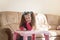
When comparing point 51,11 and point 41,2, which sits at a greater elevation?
point 41,2

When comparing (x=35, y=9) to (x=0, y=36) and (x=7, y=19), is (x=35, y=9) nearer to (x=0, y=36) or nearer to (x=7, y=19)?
(x=7, y=19)

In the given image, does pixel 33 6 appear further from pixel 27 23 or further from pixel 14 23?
pixel 27 23

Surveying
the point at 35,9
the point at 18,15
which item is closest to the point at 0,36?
the point at 18,15

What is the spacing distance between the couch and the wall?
0.17 m

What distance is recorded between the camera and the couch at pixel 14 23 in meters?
2.17

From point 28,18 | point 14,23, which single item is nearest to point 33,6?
point 14,23

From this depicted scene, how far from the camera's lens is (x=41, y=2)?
2928mm

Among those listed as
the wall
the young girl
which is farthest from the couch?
the young girl

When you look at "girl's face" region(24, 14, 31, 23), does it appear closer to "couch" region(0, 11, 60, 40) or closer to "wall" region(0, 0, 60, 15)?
"couch" region(0, 11, 60, 40)

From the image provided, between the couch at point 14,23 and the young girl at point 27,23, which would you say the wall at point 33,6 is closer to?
the couch at point 14,23

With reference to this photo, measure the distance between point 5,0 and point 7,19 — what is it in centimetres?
40

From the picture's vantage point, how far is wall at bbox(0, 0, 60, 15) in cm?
270

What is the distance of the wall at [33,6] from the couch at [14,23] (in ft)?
0.54

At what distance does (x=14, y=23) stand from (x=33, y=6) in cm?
60
